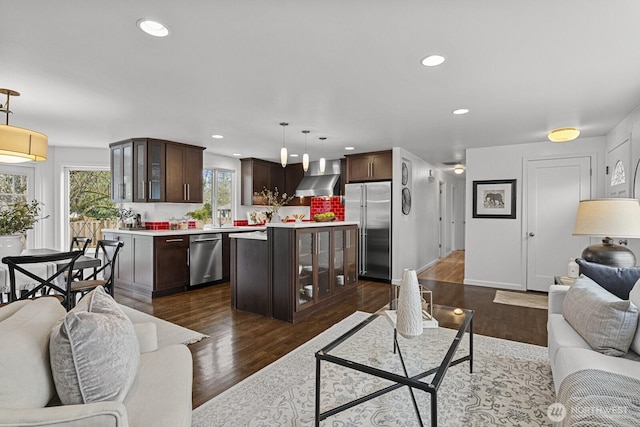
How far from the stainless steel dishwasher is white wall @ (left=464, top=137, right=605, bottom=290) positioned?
165 inches

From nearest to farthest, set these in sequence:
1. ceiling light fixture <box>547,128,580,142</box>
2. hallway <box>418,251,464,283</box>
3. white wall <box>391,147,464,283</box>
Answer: ceiling light fixture <box>547,128,580,142</box> → white wall <box>391,147,464,283</box> → hallway <box>418,251,464,283</box>

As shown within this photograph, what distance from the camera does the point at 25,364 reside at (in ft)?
3.62

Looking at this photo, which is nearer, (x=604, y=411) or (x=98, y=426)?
(x=98, y=426)

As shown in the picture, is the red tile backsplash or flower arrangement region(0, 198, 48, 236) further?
the red tile backsplash

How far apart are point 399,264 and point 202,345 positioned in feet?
11.8

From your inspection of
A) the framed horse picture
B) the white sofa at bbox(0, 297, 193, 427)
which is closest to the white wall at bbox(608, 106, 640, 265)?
the framed horse picture

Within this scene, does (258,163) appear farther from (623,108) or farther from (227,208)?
(623,108)

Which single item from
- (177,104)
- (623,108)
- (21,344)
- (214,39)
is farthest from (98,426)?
(623,108)

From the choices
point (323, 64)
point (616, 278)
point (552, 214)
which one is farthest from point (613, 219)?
point (323, 64)

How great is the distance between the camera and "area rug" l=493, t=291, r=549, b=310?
4278mm

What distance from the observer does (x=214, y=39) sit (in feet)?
6.58

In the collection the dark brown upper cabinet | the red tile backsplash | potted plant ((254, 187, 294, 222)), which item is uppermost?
the dark brown upper cabinet

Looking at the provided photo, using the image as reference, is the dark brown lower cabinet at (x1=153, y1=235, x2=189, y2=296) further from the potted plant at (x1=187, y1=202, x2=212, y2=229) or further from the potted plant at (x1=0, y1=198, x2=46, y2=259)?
the potted plant at (x1=0, y1=198, x2=46, y2=259)

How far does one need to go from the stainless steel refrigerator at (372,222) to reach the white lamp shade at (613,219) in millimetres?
2978
